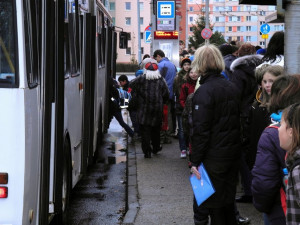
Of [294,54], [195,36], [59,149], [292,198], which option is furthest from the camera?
[195,36]

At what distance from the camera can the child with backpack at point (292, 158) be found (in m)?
3.27

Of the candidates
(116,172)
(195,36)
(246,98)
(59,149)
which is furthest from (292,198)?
(195,36)

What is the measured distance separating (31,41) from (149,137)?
7347 millimetres

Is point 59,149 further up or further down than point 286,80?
further down

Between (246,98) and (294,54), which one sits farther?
(246,98)

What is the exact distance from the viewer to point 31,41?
530 cm

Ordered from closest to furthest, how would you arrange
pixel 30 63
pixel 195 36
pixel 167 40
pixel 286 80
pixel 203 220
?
1. pixel 286 80
2. pixel 30 63
3. pixel 203 220
4. pixel 167 40
5. pixel 195 36

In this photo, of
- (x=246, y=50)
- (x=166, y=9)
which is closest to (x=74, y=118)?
(x=246, y=50)

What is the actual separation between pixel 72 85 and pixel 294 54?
120 inches

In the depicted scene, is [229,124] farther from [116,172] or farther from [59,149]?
[116,172]

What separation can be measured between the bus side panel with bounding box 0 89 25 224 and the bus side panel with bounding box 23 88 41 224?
0.07m

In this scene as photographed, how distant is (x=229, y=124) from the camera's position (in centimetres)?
587

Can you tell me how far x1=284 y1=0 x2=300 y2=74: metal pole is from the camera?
18.9 ft

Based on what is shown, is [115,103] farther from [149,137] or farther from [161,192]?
[161,192]
